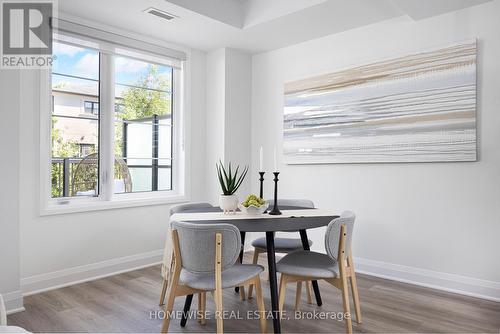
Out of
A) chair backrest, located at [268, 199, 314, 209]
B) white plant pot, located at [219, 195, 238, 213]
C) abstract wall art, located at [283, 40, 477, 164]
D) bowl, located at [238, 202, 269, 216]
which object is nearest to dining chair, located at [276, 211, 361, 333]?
bowl, located at [238, 202, 269, 216]

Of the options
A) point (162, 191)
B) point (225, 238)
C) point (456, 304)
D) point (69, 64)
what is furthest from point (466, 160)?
point (69, 64)

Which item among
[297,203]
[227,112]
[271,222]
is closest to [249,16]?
[227,112]

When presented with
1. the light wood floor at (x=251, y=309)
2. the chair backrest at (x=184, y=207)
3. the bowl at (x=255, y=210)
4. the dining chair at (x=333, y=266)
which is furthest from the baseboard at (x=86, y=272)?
the dining chair at (x=333, y=266)

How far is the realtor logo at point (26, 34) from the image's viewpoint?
2.81m

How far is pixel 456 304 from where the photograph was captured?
108 inches

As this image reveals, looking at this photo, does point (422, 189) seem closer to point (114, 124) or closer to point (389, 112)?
point (389, 112)

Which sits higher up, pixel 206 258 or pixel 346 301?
pixel 206 258

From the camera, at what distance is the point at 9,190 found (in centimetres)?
265

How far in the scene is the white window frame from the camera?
3105 mm

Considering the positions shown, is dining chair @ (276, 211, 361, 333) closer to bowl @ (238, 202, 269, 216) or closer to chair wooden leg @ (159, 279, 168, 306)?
bowl @ (238, 202, 269, 216)

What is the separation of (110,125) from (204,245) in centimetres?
222

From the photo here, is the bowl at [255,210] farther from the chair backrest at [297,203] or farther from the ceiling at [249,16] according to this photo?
the ceiling at [249,16]

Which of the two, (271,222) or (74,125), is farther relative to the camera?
(74,125)

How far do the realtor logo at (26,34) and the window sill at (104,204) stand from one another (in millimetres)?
1198
